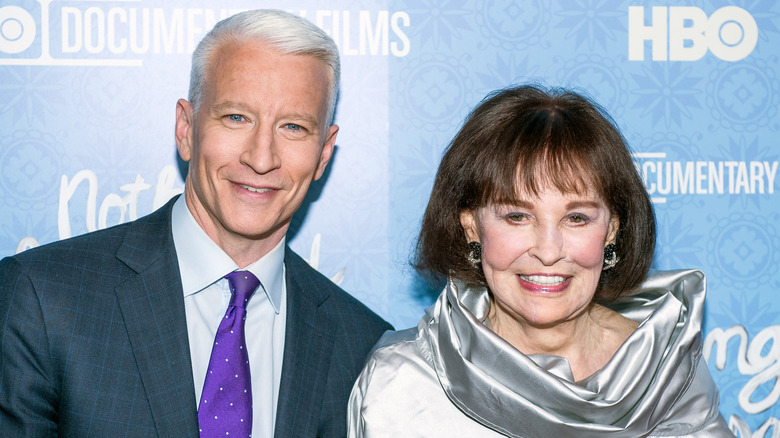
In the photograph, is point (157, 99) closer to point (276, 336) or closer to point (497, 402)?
point (276, 336)

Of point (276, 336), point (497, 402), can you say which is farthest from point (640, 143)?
point (276, 336)

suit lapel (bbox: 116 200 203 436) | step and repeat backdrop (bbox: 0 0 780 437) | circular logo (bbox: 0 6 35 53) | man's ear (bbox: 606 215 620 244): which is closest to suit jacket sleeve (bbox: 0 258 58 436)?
suit lapel (bbox: 116 200 203 436)

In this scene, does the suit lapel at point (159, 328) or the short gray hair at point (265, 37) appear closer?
the suit lapel at point (159, 328)

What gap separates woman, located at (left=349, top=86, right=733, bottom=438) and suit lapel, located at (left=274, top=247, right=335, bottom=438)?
101mm

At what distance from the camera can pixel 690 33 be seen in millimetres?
2436

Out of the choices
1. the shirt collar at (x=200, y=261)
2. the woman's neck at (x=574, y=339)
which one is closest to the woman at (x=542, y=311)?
the woman's neck at (x=574, y=339)

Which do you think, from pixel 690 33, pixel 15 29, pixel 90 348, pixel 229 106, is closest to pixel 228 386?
pixel 90 348

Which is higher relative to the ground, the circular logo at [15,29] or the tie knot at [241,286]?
the circular logo at [15,29]

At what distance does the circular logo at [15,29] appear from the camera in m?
2.29

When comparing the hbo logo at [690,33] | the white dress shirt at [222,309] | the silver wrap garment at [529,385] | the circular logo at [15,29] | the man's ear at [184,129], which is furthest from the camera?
the hbo logo at [690,33]

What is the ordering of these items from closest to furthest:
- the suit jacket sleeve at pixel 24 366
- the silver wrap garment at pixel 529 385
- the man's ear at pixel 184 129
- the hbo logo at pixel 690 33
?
the suit jacket sleeve at pixel 24 366 < the silver wrap garment at pixel 529 385 < the man's ear at pixel 184 129 < the hbo logo at pixel 690 33

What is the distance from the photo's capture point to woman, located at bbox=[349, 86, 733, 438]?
1.76 m

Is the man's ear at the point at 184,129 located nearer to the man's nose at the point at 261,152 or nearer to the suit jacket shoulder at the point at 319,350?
the man's nose at the point at 261,152

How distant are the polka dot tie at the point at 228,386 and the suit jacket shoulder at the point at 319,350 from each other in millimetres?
110
